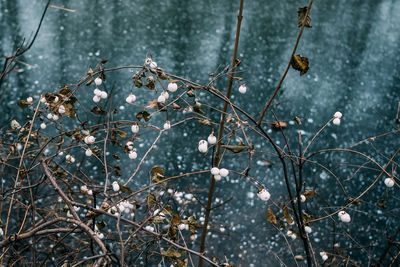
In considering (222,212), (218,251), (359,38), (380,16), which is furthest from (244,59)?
(380,16)

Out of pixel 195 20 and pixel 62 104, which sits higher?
pixel 62 104

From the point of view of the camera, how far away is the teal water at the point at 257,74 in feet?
8.30

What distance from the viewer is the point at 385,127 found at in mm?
3586

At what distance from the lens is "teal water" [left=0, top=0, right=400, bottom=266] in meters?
2.53

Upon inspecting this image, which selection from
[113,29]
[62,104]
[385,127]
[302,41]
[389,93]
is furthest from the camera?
[302,41]

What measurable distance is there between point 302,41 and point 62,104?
4198 millimetres

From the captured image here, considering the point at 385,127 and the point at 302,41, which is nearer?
the point at 385,127

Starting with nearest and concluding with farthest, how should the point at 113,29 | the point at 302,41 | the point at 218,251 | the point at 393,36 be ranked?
1. the point at 218,251
2. the point at 113,29
3. the point at 302,41
4. the point at 393,36

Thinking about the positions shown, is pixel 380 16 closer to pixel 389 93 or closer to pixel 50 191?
pixel 389 93

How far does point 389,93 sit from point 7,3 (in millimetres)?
4591

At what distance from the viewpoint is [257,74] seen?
160 inches

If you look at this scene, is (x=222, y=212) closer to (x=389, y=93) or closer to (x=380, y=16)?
(x=389, y=93)

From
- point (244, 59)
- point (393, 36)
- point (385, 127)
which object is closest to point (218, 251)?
point (385, 127)

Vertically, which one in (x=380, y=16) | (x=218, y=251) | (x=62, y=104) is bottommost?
(x=218, y=251)
